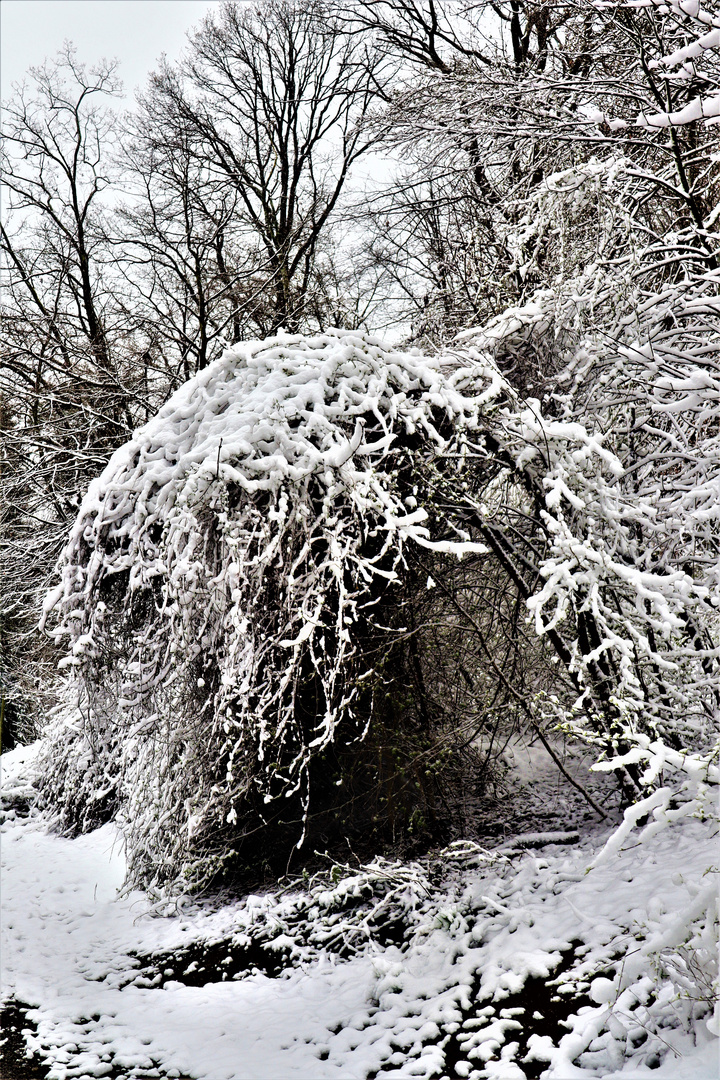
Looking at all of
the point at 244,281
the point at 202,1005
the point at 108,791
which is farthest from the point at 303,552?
the point at 244,281

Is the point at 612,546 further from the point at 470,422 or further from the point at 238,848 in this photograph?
the point at 238,848

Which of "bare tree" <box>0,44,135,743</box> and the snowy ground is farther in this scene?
"bare tree" <box>0,44,135,743</box>

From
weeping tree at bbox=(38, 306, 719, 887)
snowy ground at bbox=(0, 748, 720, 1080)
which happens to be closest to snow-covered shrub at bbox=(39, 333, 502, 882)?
weeping tree at bbox=(38, 306, 719, 887)

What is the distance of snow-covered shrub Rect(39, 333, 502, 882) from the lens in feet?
14.0

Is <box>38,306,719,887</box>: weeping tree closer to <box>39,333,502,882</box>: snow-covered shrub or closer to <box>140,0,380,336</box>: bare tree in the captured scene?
<box>39,333,502,882</box>: snow-covered shrub

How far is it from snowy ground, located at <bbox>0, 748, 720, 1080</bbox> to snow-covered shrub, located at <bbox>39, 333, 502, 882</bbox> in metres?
0.58

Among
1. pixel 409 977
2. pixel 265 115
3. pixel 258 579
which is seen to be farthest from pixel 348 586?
pixel 265 115

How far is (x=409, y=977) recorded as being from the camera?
12.6 ft

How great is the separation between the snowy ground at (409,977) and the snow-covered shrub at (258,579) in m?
0.58

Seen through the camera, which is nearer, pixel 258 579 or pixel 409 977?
pixel 409 977

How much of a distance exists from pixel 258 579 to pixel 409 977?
211 cm

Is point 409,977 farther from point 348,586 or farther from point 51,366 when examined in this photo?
point 51,366

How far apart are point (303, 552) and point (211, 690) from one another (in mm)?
1120

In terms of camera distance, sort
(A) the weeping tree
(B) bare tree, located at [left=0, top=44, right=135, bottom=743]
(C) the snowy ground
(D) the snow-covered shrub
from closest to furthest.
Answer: (C) the snowy ground → (A) the weeping tree → (D) the snow-covered shrub → (B) bare tree, located at [left=0, top=44, right=135, bottom=743]
